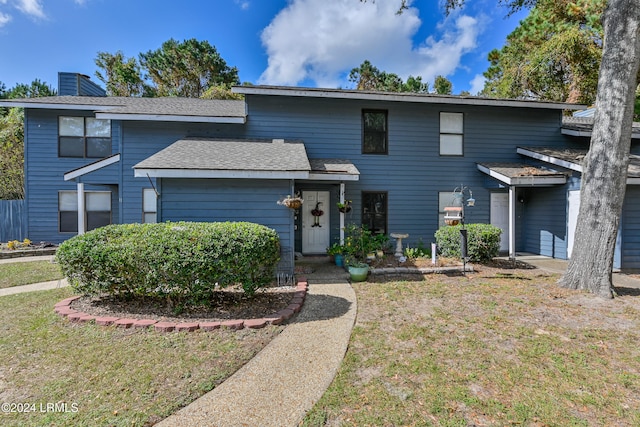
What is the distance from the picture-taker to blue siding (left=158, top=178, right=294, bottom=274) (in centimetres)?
649

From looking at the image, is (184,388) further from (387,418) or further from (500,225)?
(500,225)

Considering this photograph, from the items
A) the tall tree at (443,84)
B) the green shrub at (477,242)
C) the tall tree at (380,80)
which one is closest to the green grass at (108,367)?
the green shrub at (477,242)

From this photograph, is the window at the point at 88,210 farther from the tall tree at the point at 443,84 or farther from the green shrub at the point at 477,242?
the tall tree at the point at 443,84

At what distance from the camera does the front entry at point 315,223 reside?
32.1 ft

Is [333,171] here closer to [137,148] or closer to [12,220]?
[137,148]

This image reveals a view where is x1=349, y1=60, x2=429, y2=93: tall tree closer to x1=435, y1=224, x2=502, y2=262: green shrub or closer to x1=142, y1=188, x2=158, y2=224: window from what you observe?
x1=435, y1=224, x2=502, y2=262: green shrub

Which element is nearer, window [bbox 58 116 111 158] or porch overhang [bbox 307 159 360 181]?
porch overhang [bbox 307 159 360 181]

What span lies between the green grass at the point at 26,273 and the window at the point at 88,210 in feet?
7.24

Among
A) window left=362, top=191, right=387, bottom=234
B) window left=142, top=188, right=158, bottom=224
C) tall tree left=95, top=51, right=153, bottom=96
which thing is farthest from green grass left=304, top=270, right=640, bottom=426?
tall tree left=95, top=51, right=153, bottom=96

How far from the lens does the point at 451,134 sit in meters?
10.2

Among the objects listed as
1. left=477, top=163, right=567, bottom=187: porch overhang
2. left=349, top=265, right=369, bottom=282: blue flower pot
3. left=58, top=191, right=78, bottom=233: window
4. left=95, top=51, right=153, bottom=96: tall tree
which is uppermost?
left=95, top=51, right=153, bottom=96: tall tree

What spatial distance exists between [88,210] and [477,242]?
43.4ft

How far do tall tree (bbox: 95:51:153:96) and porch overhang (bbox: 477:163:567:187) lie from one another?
26.7 meters

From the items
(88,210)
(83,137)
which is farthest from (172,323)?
(83,137)
